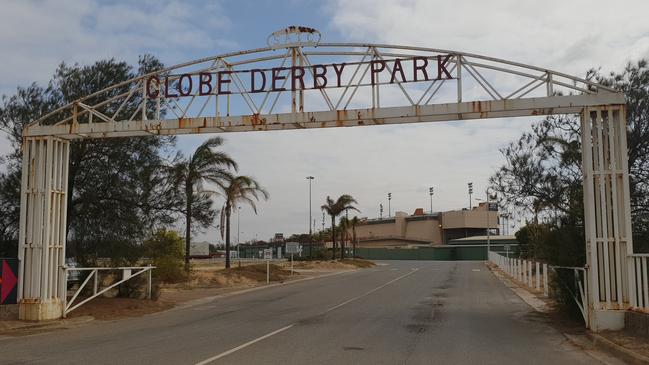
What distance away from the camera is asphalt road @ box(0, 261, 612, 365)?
1036cm

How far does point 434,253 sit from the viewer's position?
105438 mm

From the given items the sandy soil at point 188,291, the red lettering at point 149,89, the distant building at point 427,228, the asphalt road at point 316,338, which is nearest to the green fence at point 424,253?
the distant building at point 427,228

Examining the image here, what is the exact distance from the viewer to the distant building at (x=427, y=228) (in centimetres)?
12469

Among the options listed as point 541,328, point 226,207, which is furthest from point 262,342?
point 226,207

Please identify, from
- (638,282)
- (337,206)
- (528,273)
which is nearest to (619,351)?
(638,282)

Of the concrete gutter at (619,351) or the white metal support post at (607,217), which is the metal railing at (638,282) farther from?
the concrete gutter at (619,351)

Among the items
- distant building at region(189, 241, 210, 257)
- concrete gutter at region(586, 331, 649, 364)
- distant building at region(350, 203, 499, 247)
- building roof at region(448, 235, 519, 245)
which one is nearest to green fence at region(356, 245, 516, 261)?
building roof at region(448, 235, 519, 245)

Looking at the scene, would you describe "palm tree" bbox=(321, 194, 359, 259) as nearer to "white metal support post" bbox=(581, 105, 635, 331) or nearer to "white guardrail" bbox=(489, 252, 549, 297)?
"white guardrail" bbox=(489, 252, 549, 297)

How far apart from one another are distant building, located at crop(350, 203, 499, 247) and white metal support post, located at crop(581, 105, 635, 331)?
109027 millimetres

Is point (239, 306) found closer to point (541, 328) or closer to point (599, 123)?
point (541, 328)

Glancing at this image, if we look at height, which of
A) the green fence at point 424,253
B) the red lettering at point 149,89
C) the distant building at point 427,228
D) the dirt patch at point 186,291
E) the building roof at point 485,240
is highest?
the red lettering at point 149,89

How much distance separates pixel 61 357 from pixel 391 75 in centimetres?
1005

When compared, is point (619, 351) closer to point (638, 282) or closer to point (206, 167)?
point (638, 282)

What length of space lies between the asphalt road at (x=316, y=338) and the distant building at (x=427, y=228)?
10554cm
